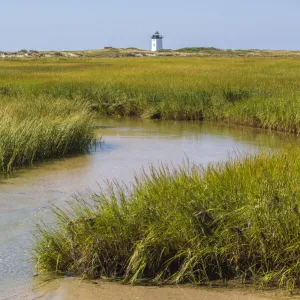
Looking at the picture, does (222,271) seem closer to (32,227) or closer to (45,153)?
(32,227)

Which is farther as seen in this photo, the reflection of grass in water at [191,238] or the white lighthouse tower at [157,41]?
the white lighthouse tower at [157,41]

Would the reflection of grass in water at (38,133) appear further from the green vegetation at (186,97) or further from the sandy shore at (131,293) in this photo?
the sandy shore at (131,293)

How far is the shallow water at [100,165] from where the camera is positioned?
624cm

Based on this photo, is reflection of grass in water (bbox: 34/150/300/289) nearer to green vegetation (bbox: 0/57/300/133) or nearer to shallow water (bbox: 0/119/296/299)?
shallow water (bbox: 0/119/296/299)

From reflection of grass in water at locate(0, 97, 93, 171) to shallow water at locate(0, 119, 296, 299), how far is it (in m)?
0.28

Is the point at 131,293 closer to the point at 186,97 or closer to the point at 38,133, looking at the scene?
the point at 38,133

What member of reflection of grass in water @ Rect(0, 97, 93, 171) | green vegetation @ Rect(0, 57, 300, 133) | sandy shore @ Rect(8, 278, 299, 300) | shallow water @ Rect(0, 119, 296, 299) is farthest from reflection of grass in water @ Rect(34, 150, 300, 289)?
green vegetation @ Rect(0, 57, 300, 133)

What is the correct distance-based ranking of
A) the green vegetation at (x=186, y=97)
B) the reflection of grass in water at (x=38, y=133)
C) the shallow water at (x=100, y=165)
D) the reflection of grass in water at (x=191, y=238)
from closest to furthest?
the reflection of grass in water at (x=191, y=238) < the shallow water at (x=100, y=165) < the reflection of grass in water at (x=38, y=133) < the green vegetation at (x=186, y=97)

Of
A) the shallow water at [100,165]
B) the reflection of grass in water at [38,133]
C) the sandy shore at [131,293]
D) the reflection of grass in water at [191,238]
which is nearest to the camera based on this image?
the sandy shore at [131,293]

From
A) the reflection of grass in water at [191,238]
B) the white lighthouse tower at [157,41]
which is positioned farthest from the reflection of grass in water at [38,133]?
the white lighthouse tower at [157,41]

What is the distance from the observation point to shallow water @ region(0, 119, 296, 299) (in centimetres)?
624

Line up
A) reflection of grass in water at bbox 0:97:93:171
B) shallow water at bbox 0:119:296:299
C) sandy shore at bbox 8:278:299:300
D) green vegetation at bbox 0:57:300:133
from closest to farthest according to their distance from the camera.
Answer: sandy shore at bbox 8:278:299:300 → shallow water at bbox 0:119:296:299 → reflection of grass in water at bbox 0:97:93:171 → green vegetation at bbox 0:57:300:133

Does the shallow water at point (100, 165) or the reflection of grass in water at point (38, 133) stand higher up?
the reflection of grass in water at point (38, 133)

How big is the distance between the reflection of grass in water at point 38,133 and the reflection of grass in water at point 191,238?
197 inches
